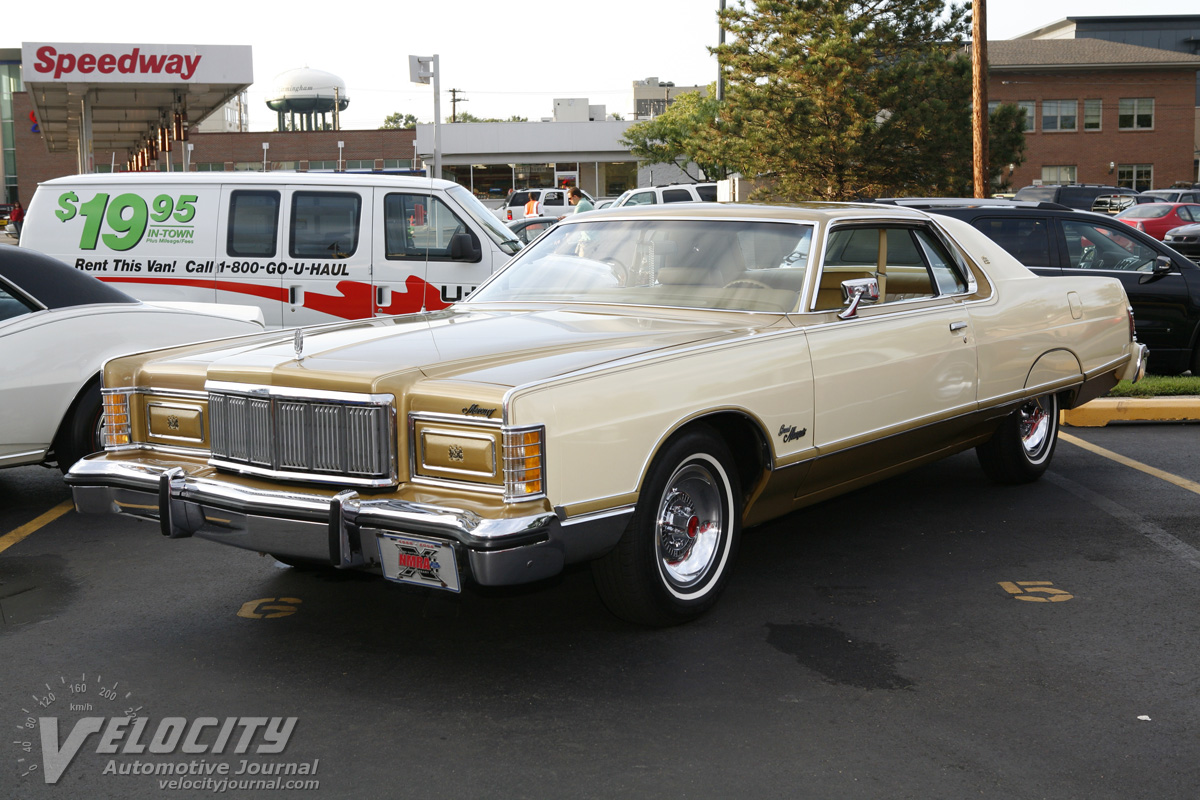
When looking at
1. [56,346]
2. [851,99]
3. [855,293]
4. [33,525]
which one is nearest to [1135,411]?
[855,293]

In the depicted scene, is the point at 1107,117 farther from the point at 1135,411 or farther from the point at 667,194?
the point at 1135,411

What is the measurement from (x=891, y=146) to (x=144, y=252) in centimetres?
1745

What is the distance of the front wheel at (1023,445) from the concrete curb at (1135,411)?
85.3 inches

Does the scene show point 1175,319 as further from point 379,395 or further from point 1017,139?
point 1017,139

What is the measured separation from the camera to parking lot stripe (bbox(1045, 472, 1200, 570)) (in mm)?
5478

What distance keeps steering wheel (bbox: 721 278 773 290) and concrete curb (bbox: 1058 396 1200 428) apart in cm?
485

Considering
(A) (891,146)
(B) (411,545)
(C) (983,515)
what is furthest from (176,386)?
(A) (891,146)

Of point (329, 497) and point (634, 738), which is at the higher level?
point (329, 497)

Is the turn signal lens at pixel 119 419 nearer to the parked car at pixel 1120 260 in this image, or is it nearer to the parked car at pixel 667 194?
the parked car at pixel 1120 260

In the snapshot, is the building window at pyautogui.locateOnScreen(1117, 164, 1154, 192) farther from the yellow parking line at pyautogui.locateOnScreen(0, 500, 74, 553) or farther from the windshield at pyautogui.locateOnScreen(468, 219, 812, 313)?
the yellow parking line at pyautogui.locateOnScreen(0, 500, 74, 553)

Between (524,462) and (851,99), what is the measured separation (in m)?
21.1

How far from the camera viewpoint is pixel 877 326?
526 cm

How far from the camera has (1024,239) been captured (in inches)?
405

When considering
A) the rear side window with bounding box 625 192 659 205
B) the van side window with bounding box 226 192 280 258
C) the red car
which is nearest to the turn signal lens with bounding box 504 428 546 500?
the van side window with bounding box 226 192 280 258
